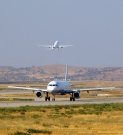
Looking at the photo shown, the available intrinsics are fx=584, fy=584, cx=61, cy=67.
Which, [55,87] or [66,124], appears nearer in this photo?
[66,124]

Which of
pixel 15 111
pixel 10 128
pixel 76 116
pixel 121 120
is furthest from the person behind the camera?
pixel 15 111

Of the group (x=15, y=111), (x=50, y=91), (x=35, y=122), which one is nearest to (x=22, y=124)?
(x=35, y=122)

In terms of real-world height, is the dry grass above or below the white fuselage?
below

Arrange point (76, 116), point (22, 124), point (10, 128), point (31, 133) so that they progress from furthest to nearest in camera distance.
→ 1. point (76, 116)
2. point (22, 124)
3. point (10, 128)
4. point (31, 133)

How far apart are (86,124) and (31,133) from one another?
786 cm

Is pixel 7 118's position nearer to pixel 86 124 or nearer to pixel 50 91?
pixel 86 124

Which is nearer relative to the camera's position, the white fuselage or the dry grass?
the dry grass

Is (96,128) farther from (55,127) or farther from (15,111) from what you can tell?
(15,111)

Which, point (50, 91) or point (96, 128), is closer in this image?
point (96, 128)

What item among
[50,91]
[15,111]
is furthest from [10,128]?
[50,91]

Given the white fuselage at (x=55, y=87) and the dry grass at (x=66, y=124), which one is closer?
the dry grass at (x=66, y=124)

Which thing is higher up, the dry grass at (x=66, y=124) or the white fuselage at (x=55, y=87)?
the white fuselage at (x=55, y=87)

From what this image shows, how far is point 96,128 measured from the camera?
3975 centimetres

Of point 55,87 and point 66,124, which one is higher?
point 55,87
